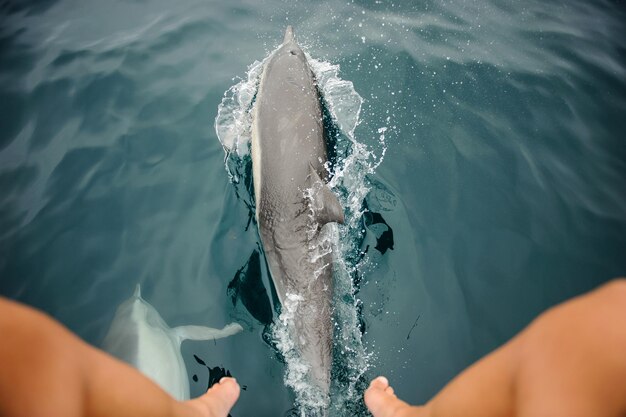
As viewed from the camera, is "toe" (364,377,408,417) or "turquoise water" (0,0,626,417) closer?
"toe" (364,377,408,417)

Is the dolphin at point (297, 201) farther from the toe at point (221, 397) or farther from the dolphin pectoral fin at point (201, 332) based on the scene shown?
the toe at point (221, 397)

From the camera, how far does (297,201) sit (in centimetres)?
419

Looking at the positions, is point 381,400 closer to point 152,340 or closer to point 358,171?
point 152,340

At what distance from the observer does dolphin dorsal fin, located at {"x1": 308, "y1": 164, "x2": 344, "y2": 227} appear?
12.7 feet

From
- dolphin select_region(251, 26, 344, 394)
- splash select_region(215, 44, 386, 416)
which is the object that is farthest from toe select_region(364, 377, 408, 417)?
dolphin select_region(251, 26, 344, 394)

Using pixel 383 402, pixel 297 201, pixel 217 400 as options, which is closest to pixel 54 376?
pixel 217 400

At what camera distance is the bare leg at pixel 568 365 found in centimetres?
93

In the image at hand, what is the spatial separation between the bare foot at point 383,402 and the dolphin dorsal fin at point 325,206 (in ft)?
4.78

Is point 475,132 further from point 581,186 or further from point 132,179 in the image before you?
point 132,179

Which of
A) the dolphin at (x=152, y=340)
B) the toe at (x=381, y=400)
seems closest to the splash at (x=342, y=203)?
the toe at (x=381, y=400)

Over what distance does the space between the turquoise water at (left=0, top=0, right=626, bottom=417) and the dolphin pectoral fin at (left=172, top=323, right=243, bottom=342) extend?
0.08 meters

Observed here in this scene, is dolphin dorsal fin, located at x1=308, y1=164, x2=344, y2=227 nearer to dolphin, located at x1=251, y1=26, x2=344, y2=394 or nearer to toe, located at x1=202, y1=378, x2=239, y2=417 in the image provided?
dolphin, located at x1=251, y1=26, x2=344, y2=394

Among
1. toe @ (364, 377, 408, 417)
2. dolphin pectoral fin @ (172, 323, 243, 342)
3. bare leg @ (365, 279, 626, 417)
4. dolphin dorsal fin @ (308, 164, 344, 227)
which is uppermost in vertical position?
bare leg @ (365, 279, 626, 417)

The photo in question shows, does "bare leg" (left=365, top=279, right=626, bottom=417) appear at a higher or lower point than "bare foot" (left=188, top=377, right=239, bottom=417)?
higher
